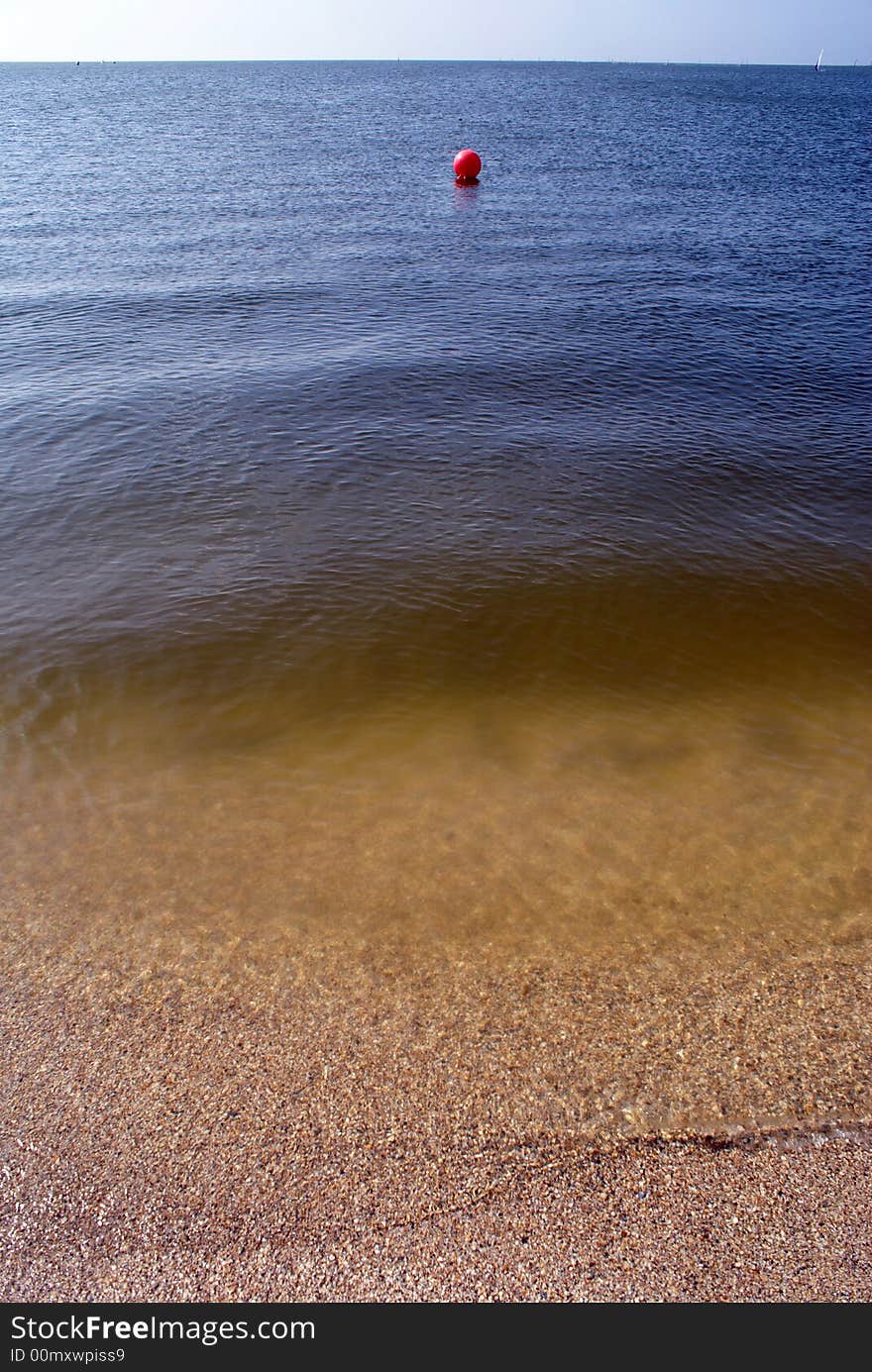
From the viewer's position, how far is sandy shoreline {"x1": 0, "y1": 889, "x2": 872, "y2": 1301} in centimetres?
758

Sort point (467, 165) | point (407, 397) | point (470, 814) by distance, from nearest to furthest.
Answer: point (470, 814) < point (407, 397) < point (467, 165)

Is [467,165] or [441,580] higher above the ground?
[467,165]

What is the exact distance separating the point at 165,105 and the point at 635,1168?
17240cm

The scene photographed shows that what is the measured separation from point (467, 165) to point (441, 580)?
5990cm

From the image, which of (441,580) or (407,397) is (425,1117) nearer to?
(441,580)

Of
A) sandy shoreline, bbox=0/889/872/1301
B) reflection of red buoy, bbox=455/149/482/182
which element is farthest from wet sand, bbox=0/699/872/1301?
reflection of red buoy, bbox=455/149/482/182

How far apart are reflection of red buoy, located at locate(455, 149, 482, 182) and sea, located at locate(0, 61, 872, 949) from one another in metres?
20.6

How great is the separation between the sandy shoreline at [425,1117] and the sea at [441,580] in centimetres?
90

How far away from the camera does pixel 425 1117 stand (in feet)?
29.2

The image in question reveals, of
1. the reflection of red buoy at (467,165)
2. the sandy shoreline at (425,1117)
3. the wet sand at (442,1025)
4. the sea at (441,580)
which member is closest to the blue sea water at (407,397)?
the sea at (441,580)

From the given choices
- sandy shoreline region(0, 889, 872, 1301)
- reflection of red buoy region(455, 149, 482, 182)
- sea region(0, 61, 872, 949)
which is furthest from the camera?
reflection of red buoy region(455, 149, 482, 182)

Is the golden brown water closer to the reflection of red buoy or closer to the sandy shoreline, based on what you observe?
the sandy shoreline

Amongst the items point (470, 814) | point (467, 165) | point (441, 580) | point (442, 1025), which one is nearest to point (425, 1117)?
point (442, 1025)

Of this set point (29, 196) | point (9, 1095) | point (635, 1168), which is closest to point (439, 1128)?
point (635, 1168)
